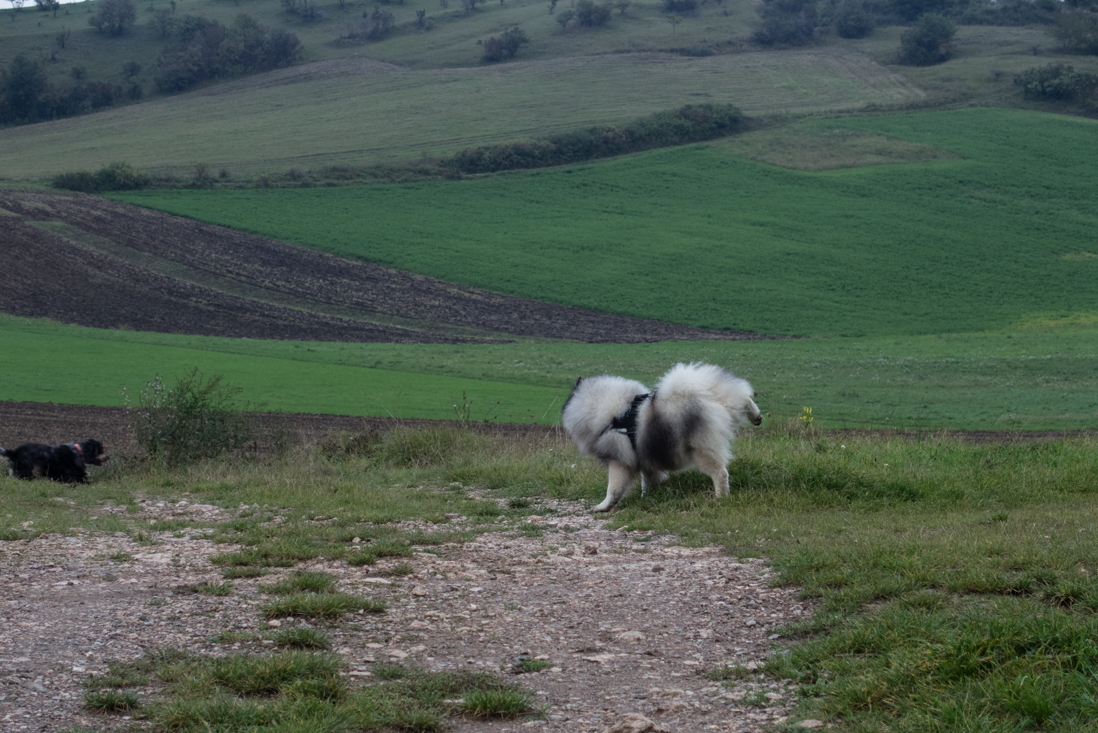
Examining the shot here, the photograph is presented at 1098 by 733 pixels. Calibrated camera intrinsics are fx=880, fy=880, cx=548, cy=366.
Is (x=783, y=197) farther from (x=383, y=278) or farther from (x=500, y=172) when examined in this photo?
(x=383, y=278)

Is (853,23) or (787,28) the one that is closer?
(787,28)

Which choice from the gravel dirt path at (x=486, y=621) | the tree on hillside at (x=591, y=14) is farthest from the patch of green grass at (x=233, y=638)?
the tree on hillside at (x=591, y=14)

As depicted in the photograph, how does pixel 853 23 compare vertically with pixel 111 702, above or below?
above

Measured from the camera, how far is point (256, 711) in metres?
4.52

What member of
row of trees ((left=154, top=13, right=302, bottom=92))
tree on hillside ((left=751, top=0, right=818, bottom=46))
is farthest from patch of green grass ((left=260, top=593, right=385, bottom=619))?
tree on hillside ((left=751, top=0, right=818, bottom=46))

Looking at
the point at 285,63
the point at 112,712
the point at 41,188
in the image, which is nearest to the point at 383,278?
the point at 41,188

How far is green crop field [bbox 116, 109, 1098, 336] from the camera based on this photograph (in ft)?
166

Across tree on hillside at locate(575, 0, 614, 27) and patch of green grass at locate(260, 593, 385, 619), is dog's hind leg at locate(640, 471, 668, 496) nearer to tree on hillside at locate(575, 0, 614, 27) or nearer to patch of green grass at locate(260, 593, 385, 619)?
patch of green grass at locate(260, 593, 385, 619)

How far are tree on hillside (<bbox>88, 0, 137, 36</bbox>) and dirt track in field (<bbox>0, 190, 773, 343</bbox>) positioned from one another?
76.3 m

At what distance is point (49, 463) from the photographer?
14.6m

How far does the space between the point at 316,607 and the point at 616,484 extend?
15.7 feet

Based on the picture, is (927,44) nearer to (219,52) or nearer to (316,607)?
(219,52)

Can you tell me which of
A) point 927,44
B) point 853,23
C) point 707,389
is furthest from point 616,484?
point 853,23

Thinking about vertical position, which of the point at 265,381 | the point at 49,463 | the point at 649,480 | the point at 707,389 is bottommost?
the point at 265,381
